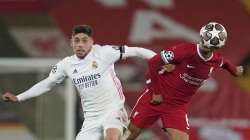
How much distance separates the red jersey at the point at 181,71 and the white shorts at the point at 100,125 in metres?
0.42

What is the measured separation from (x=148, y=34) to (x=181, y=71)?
4972 mm

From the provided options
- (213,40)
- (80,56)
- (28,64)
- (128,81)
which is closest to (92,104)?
(80,56)

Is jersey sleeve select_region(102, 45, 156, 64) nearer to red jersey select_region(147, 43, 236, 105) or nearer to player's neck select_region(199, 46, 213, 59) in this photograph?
red jersey select_region(147, 43, 236, 105)

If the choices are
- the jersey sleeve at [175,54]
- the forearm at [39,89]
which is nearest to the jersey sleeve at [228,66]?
the jersey sleeve at [175,54]

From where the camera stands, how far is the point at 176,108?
8.66 meters

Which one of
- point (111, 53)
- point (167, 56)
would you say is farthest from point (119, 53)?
point (167, 56)

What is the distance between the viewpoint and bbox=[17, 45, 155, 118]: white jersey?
27.9 feet

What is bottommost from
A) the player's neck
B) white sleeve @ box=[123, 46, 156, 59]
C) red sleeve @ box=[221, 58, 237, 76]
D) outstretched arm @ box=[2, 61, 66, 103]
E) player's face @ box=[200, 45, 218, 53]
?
outstretched arm @ box=[2, 61, 66, 103]

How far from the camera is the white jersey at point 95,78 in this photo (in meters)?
8.49

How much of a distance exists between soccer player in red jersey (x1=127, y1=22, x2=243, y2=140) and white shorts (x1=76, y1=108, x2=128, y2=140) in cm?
34

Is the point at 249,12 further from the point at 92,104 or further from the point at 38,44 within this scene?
the point at 92,104

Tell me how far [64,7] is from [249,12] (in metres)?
2.50

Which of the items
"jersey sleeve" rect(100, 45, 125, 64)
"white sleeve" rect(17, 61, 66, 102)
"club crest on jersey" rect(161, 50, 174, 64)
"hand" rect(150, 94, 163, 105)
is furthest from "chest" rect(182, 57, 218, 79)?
"white sleeve" rect(17, 61, 66, 102)

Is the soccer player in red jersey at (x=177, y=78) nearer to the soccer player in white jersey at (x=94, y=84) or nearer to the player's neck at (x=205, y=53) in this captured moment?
the player's neck at (x=205, y=53)
